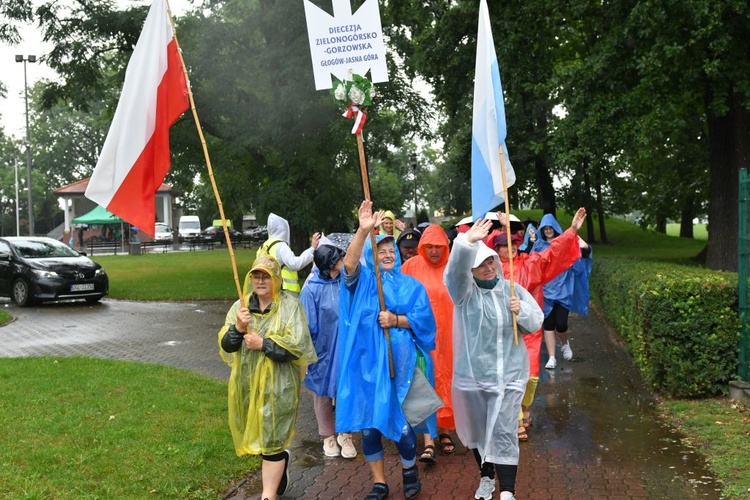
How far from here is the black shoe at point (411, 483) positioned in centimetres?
527

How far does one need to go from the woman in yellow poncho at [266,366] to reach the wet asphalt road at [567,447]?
2.12 feet

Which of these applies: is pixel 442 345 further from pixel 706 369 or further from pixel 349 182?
pixel 349 182

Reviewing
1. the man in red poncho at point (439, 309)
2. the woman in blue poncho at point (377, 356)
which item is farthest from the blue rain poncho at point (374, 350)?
the man in red poncho at point (439, 309)

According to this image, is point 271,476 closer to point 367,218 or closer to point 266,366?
point 266,366

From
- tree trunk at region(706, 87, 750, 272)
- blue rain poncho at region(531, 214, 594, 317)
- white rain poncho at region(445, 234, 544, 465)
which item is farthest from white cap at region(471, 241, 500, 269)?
tree trunk at region(706, 87, 750, 272)

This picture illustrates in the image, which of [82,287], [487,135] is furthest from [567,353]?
[82,287]

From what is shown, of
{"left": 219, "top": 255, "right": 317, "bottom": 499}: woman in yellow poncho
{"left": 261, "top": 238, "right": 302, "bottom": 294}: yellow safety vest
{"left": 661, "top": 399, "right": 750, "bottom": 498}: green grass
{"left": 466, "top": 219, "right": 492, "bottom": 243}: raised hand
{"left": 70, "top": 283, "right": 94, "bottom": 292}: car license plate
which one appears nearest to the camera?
{"left": 466, "top": 219, "right": 492, "bottom": 243}: raised hand

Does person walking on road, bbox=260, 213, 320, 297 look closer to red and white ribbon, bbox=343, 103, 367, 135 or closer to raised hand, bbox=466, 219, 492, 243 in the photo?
red and white ribbon, bbox=343, 103, 367, 135

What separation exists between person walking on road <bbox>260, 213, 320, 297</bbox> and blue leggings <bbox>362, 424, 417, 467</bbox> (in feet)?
6.39

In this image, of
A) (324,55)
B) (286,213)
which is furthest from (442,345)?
(286,213)

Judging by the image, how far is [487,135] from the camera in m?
5.77

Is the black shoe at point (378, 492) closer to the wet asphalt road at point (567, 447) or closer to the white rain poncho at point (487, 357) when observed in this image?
the wet asphalt road at point (567, 447)

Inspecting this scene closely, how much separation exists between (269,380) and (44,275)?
46.9 ft

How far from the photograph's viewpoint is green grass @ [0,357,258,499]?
5426mm
